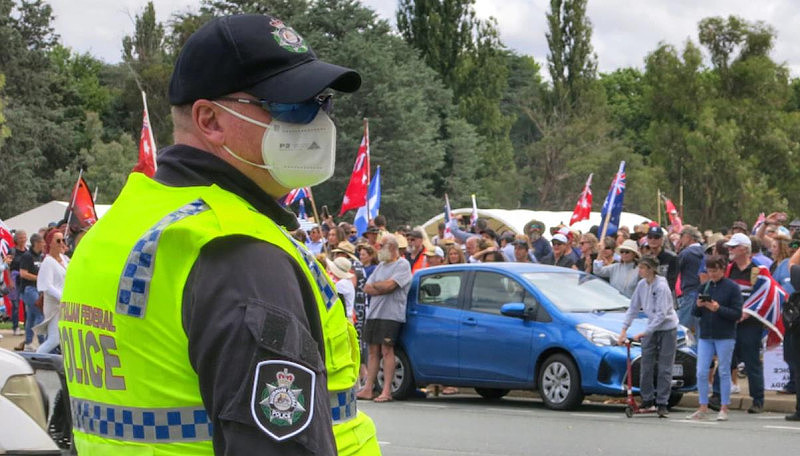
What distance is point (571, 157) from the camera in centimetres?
7250

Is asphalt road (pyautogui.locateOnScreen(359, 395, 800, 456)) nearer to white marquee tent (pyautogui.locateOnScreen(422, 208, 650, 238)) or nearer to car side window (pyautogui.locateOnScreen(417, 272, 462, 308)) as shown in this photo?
car side window (pyautogui.locateOnScreen(417, 272, 462, 308))

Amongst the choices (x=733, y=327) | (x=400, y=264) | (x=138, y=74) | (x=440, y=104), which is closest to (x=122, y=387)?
(x=733, y=327)

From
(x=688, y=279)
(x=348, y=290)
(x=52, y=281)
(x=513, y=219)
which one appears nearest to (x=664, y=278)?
(x=688, y=279)

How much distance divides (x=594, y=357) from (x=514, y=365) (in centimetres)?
108

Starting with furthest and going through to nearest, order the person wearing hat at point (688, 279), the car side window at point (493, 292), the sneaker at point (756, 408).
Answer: the person wearing hat at point (688, 279), the car side window at point (493, 292), the sneaker at point (756, 408)

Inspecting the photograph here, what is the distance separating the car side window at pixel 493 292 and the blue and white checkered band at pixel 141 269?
44.4ft

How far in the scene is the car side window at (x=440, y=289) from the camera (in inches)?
642

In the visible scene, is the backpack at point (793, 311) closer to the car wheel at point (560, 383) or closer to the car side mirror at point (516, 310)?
the car wheel at point (560, 383)

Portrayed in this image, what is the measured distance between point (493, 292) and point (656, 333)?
2256 millimetres

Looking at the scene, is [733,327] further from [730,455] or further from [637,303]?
[730,455]

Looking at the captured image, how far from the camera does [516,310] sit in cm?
1543

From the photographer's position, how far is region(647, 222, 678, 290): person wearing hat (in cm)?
1658

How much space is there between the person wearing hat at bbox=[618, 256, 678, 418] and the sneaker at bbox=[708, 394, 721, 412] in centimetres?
81

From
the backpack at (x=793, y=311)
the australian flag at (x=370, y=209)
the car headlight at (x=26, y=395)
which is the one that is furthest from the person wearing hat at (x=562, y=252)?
the car headlight at (x=26, y=395)
